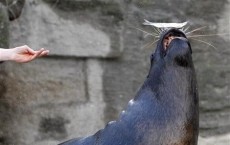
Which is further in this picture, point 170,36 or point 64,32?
point 64,32

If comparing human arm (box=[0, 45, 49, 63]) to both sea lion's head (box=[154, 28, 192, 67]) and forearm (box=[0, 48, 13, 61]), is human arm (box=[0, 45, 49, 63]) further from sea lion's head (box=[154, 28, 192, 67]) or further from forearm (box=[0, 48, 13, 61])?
sea lion's head (box=[154, 28, 192, 67])

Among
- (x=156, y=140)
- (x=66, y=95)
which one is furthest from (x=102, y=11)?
(x=156, y=140)

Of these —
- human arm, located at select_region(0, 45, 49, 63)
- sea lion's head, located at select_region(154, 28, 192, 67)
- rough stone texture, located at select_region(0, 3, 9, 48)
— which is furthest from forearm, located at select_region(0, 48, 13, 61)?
sea lion's head, located at select_region(154, 28, 192, 67)

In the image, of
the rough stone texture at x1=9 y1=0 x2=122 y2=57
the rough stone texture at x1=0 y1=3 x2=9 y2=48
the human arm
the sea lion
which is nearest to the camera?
the sea lion

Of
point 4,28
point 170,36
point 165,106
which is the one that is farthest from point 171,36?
point 4,28

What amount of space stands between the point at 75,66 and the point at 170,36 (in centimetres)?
54

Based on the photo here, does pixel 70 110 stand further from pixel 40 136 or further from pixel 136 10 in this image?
pixel 136 10

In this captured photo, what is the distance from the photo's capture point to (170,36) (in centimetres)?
102

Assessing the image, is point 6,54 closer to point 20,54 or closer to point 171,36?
point 20,54

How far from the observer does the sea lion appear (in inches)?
38.4

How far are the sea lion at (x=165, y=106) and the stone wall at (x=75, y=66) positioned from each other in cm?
51

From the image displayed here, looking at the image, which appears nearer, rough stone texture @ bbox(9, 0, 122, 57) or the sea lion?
the sea lion

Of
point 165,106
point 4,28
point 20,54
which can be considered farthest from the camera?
point 4,28

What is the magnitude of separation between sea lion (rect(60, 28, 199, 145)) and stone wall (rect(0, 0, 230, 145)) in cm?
51
